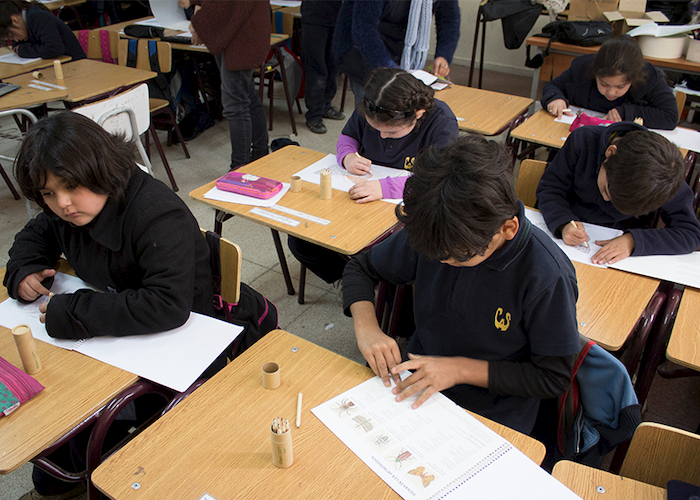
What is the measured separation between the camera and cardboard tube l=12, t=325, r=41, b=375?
3.60ft

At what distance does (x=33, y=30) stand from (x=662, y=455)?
4.46m

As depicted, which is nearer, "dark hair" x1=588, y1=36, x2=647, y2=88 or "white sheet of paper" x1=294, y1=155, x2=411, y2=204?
"white sheet of paper" x1=294, y1=155, x2=411, y2=204

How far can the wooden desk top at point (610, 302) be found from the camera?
1396mm

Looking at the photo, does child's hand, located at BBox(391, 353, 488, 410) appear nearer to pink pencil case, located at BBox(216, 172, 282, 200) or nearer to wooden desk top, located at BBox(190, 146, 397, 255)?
wooden desk top, located at BBox(190, 146, 397, 255)

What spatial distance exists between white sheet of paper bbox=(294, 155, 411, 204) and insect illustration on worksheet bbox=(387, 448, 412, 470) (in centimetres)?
129

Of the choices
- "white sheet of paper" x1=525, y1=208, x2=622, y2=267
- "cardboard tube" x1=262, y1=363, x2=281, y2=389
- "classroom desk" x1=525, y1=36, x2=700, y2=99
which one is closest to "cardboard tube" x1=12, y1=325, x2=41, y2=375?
"cardboard tube" x1=262, y1=363, x2=281, y2=389

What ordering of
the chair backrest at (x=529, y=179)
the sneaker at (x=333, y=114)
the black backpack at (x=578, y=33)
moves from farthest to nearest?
the sneaker at (x=333, y=114)
the black backpack at (x=578, y=33)
the chair backrest at (x=529, y=179)

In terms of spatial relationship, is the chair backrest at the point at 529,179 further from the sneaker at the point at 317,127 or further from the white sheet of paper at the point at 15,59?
the white sheet of paper at the point at 15,59

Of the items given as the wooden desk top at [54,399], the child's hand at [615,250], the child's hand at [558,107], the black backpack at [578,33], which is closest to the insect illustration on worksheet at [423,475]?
the wooden desk top at [54,399]

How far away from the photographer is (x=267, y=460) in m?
0.94

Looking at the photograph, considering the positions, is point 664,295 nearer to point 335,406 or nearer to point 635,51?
point 335,406

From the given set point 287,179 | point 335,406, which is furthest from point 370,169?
point 335,406

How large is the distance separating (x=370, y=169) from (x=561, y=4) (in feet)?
11.7

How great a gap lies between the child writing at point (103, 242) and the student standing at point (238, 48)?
1970 mm
